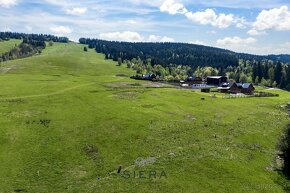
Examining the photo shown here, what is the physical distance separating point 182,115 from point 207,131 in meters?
11.4

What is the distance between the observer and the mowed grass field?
176 feet

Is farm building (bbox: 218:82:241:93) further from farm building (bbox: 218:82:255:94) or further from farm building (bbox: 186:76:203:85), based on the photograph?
farm building (bbox: 186:76:203:85)

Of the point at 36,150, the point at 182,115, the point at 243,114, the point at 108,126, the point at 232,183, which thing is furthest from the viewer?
the point at 243,114

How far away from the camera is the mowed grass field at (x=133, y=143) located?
53.6m

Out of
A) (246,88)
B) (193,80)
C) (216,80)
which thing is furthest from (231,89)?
(193,80)

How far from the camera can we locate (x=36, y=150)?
61438 mm

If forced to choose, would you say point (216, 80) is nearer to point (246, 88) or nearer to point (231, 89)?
point (246, 88)

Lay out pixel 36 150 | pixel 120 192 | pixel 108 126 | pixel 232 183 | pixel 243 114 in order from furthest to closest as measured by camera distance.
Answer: pixel 243 114 < pixel 108 126 < pixel 36 150 < pixel 232 183 < pixel 120 192

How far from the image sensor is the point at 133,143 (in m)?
67.0

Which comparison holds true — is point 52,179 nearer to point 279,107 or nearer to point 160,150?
point 160,150

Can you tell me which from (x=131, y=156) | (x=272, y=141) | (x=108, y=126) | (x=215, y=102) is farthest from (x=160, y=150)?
(x=215, y=102)

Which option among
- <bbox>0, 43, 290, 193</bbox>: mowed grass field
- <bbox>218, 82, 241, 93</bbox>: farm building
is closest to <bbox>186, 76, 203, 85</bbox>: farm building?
<bbox>218, 82, 241, 93</bbox>: farm building

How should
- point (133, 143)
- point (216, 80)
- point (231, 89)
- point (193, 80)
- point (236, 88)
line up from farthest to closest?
point (193, 80), point (216, 80), point (236, 88), point (231, 89), point (133, 143)

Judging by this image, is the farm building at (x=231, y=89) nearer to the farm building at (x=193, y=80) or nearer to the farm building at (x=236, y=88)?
the farm building at (x=236, y=88)
